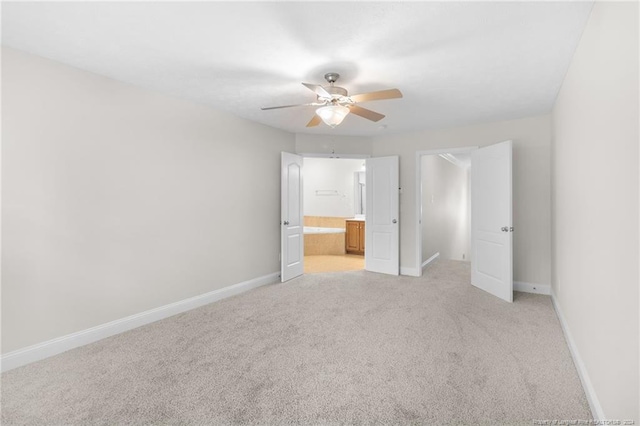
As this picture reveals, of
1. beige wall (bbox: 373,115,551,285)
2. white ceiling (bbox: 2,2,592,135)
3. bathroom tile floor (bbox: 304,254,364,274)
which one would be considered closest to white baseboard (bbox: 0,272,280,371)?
bathroom tile floor (bbox: 304,254,364,274)

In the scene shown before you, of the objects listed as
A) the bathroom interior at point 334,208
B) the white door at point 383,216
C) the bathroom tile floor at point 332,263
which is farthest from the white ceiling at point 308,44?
the bathroom interior at point 334,208

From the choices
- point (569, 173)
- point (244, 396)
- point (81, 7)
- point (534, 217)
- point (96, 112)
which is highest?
point (81, 7)

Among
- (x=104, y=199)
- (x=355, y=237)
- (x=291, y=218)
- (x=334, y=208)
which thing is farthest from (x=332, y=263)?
(x=104, y=199)

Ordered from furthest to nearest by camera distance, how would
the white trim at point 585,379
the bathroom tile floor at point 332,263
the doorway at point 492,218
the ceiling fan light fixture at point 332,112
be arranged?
1. the bathroom tile floor at point 332,263
2. the doorway at point 492,218
3. the ceiling fan light fixture at point 332,112
4. the white trim at point 585,379

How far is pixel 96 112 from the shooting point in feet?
9.27

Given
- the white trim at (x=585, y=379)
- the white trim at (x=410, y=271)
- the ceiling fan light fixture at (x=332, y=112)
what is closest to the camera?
the white trim at (x=585, y=379)

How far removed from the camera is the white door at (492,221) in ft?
12.8

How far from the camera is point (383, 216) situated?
17.8 ft

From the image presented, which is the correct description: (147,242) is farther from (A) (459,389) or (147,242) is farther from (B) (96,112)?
(A) (459,389)

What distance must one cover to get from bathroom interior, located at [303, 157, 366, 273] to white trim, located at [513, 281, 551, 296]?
355 centimetres

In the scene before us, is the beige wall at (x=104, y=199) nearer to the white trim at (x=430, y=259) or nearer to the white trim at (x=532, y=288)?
the white trim at (x=430, y=259)

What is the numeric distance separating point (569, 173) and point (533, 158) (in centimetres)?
178

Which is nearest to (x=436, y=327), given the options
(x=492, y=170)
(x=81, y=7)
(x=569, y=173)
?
(x=569, y=173)

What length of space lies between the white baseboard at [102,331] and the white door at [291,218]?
92 centimetres
